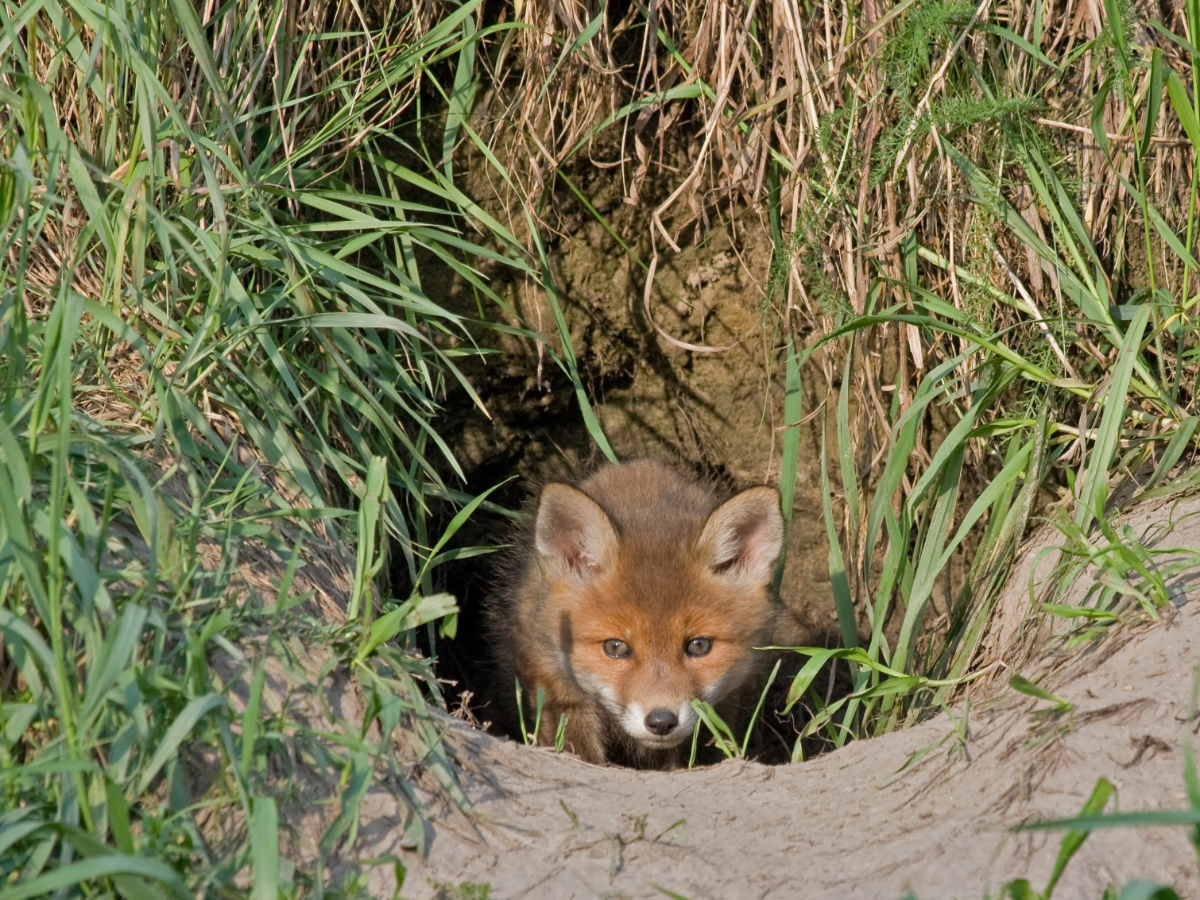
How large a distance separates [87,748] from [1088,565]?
2564mm

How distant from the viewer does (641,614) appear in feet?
12.1

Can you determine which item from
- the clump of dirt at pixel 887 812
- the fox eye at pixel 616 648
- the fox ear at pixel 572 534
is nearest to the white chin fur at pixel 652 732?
the fox eye at pixel 616 648

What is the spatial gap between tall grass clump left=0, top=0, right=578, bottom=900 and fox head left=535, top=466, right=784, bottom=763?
1.57 ft

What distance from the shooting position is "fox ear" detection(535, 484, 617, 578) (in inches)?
146

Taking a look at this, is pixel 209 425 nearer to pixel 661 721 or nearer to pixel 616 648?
pixel 616 648

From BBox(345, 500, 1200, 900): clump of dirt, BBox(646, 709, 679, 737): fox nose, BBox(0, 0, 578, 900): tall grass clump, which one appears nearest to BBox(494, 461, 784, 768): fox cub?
BBox(646, 709, 679, 737): fox nose

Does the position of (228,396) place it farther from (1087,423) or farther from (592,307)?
(1087,423)

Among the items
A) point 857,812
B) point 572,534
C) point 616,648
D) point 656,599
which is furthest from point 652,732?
point 857,812

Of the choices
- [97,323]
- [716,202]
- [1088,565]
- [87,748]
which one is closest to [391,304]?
[97,323]

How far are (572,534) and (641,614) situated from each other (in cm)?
40

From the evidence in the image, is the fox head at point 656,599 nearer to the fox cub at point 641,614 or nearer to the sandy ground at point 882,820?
the fox cub at point 641,614

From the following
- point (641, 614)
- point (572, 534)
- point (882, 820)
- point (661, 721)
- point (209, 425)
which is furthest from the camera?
point (572, 534)

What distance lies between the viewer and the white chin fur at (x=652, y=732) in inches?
140

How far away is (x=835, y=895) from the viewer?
1.99 meters
